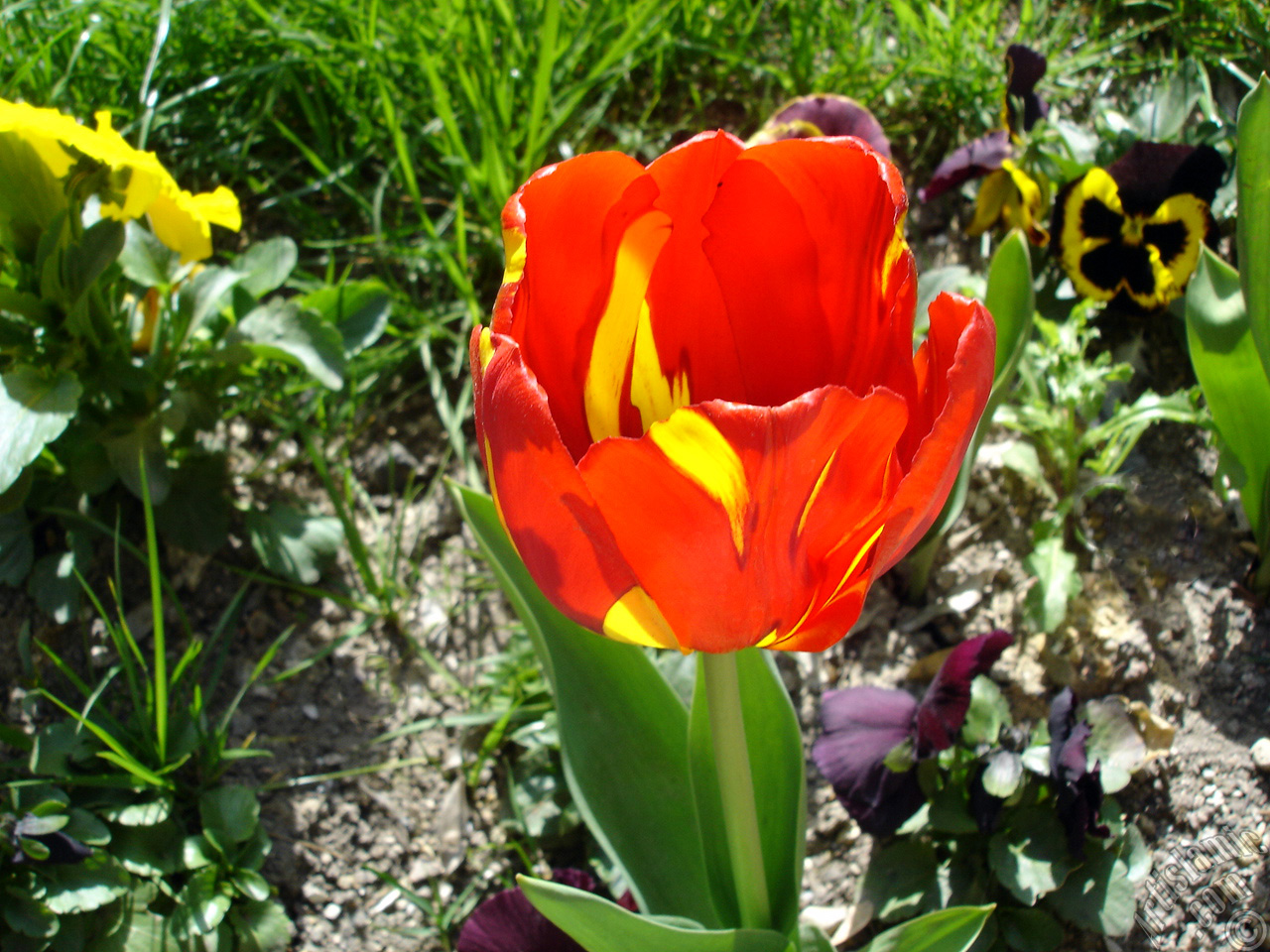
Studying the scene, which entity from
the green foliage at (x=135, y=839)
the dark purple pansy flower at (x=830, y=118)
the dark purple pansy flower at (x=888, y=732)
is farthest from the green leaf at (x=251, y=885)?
the dark purple pansy flower at (x=830, y=118)

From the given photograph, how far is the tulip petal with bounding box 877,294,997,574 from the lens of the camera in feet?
1.98

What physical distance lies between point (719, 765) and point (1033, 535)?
75cm

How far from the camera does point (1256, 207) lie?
103cm

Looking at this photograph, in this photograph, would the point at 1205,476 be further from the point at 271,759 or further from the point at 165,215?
the point at 165,215

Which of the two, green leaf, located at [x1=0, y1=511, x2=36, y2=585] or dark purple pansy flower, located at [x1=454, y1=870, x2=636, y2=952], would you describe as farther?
green leaf, located at [x1=0, y1=511, x2=36, y2=585]

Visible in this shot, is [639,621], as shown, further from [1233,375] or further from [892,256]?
[1233,375]

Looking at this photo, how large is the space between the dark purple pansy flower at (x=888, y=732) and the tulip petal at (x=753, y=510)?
54 centimetres

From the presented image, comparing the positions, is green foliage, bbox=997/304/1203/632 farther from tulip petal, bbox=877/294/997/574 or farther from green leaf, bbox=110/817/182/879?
green leaf, bbox=110/817/182/879

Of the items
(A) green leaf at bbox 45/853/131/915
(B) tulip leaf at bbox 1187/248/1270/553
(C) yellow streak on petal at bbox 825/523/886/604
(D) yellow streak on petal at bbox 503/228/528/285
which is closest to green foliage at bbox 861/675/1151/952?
(B) tulip leaf at bbox 1187/248/1270/553

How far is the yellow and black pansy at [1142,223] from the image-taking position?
57.9 inches

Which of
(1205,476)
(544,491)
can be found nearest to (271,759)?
(544,491)

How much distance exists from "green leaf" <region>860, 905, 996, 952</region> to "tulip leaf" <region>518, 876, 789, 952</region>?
0.13m

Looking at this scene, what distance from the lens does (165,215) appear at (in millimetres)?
1364

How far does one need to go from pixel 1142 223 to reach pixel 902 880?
1.00m
